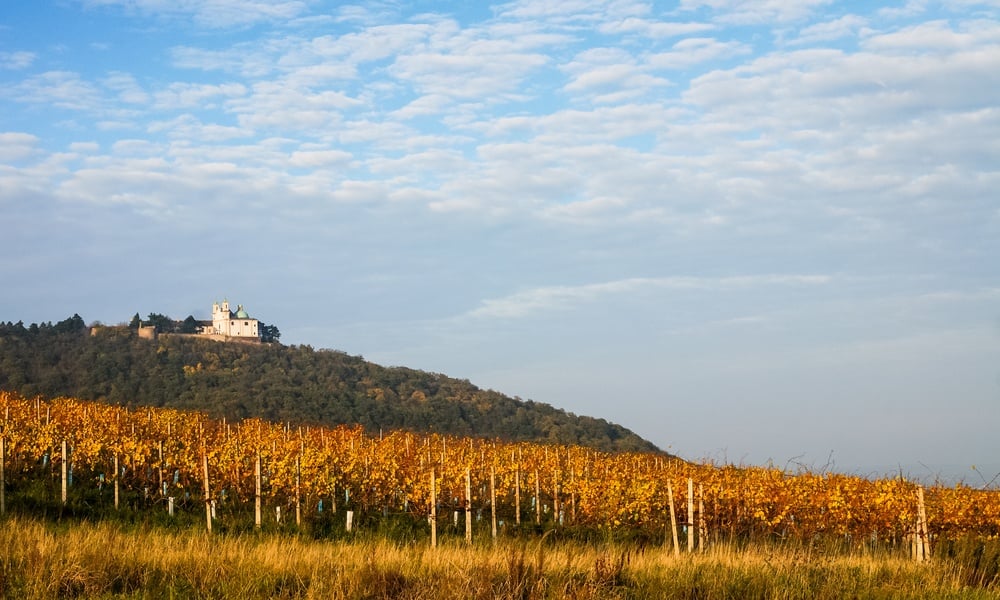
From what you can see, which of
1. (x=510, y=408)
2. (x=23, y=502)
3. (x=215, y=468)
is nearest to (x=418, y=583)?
(x=23, y=502)

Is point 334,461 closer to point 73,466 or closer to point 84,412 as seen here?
point 73,466

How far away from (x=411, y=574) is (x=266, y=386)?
6310cm

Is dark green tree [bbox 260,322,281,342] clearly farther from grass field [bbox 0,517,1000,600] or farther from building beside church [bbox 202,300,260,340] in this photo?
grass field [bbox 0,517,1000,600]

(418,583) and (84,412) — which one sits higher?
(84,412)

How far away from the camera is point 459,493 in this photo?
23.4 meters

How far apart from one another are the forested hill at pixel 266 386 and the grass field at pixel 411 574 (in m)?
46.3

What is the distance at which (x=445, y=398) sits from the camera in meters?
80.5

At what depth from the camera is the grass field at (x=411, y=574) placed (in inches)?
403

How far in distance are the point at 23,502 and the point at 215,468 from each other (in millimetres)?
4734

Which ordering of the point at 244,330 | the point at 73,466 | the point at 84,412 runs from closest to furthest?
the point at 73,466 < the point at 84,412 < the point at 244,330

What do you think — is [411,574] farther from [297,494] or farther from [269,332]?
[269,332]

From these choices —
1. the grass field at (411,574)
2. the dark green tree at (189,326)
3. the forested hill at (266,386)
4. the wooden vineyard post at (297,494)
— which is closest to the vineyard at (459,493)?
the wooden vineyard post at (297,494)

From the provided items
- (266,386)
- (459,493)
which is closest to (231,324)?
(266,386)

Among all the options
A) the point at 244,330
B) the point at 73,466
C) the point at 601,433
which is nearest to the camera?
the point at 73,466
